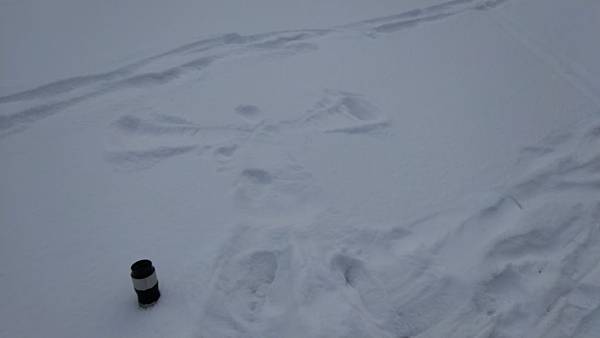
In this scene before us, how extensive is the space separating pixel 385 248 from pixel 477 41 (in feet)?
8.82

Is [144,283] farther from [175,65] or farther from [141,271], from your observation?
[175,65]

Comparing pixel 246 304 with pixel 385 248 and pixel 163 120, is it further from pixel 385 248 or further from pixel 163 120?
pixel 163 120

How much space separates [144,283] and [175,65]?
1.98 metres

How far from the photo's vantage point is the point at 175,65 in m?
3.16

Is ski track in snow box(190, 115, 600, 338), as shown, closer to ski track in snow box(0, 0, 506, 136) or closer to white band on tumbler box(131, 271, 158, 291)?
white band on tumbler box(131, 271, 158, 291)

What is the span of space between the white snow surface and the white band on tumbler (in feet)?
0.41

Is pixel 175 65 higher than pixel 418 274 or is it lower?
higher

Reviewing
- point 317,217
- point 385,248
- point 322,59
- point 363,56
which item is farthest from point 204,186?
point 363,56

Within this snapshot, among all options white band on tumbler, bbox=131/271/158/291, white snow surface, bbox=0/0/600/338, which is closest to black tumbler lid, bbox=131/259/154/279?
white band on tumbler, bbox=131/271/158/291

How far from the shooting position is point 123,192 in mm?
2197

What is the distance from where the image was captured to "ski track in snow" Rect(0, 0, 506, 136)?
8.57 ft

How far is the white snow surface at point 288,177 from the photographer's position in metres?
1.78

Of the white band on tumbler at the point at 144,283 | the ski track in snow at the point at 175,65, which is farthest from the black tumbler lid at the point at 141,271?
the ski track in snow at the point at 175,65

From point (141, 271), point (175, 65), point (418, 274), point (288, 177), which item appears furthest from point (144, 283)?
point (175, 65)
